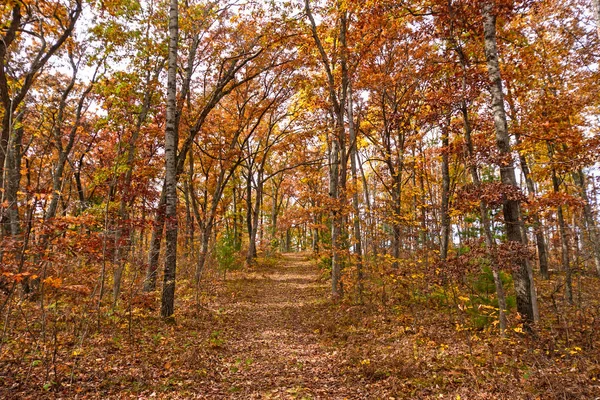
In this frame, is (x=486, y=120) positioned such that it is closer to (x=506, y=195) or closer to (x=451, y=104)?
(x=451, y=104)

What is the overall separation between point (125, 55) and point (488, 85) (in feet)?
A: 35.5

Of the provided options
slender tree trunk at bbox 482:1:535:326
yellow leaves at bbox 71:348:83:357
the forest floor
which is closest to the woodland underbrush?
the forest floor

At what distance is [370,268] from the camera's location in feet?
34.2

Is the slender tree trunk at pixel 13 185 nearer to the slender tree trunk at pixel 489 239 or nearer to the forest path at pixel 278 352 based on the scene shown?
the forest path at pixel 278 352

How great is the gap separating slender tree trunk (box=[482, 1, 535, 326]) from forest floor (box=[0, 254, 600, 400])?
706mm

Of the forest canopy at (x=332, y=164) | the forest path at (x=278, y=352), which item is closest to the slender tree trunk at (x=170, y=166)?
the forest canopy at (x=332, y=164)

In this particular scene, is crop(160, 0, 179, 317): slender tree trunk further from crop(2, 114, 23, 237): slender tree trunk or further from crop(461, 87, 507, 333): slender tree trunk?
crop(461, 87, 507, 333): slender tree trunk

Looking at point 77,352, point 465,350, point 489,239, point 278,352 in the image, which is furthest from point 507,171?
point 77,352

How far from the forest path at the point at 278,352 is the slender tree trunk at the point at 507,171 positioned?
3.92 meters

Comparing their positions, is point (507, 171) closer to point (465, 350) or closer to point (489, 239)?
point (489, 239)

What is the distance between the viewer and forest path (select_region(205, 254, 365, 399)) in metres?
5.09

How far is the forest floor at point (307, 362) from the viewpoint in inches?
184

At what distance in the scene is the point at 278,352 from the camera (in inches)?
270

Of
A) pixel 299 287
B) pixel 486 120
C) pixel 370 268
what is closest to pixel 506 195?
pixel 486 120
